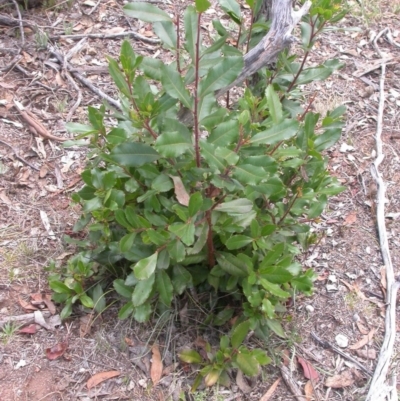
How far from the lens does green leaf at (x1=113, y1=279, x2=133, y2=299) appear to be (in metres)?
2.25

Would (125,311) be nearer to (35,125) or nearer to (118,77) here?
(118,77)

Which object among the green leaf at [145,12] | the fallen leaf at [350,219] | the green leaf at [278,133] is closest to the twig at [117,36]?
the fallen leaf at [350,219]

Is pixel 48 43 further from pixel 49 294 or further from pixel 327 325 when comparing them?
pixel 327 325

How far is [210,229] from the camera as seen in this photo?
206 cm

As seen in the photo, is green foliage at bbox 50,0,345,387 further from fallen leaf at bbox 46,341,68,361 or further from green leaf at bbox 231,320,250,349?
fallen leaf at bbox 46,341,68,361

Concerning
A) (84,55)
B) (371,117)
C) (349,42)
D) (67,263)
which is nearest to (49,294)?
(67,263)

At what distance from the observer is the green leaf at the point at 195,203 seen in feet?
5.93

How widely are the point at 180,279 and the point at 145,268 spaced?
341 mm

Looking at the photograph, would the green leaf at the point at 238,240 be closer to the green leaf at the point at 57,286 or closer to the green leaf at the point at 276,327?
the green leaf at the point at 276,327

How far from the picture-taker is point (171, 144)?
5.76 ft

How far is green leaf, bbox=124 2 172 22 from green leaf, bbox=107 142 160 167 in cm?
44

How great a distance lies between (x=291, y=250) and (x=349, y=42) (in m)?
2.71

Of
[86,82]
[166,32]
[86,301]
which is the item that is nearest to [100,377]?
[86,301]

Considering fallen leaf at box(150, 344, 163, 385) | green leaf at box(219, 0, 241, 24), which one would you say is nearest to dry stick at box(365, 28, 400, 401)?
fallen leaf at box(150, 344, 163, 385)
